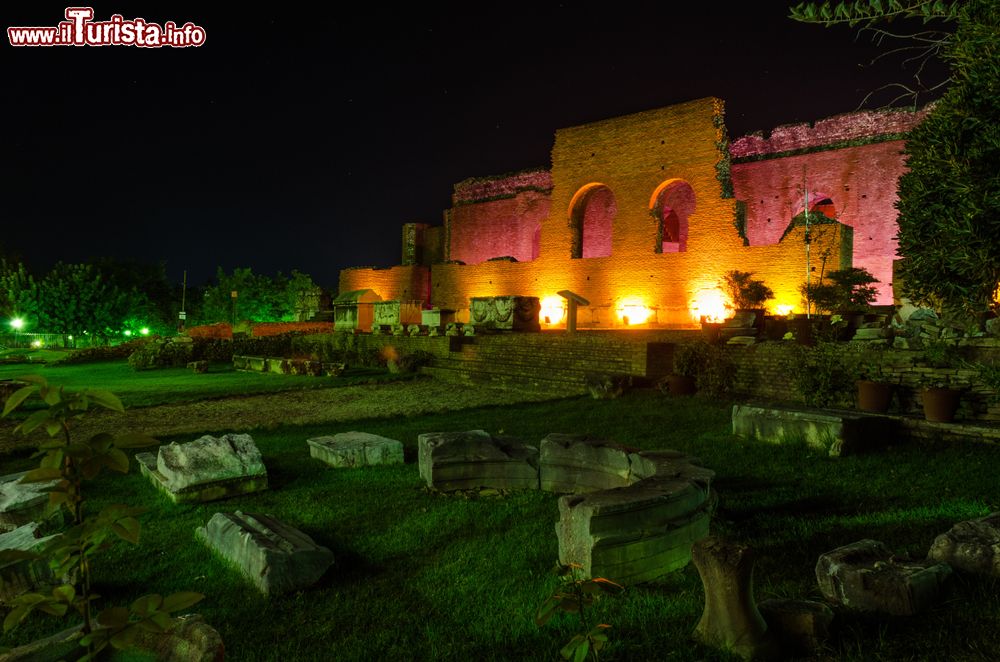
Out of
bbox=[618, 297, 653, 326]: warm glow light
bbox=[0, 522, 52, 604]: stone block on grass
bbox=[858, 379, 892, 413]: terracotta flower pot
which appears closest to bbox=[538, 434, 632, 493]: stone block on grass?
bbox=[0, 522, 52, 604]: stone block on grass

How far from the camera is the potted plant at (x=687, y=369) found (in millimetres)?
9852

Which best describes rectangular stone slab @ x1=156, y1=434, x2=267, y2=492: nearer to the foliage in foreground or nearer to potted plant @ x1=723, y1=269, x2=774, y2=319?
the foliage in foreground

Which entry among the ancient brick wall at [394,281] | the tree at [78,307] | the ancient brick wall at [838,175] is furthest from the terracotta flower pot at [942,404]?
the tree at [78,307]

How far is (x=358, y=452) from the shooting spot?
594cm

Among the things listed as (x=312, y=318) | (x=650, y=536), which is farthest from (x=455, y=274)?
(x=650, y=536)

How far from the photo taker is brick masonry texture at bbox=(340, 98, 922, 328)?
64.2ft

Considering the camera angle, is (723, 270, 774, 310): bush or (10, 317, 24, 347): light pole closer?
(723, 270, 774, 310): bush

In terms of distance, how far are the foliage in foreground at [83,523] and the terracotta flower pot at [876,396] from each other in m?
7.67

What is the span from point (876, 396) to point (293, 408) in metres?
8.58

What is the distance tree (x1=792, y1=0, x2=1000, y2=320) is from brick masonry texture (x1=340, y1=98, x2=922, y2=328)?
1549 centimetres

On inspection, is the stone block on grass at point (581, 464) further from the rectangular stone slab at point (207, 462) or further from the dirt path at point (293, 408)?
the dirt path at point (293, 408)

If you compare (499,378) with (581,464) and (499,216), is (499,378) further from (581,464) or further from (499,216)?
(499,216)

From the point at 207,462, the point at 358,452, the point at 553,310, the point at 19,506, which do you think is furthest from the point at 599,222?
the point at 19,506

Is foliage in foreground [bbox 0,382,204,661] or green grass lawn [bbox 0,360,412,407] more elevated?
foliage in foreground [bbox 0,382,204,661]
